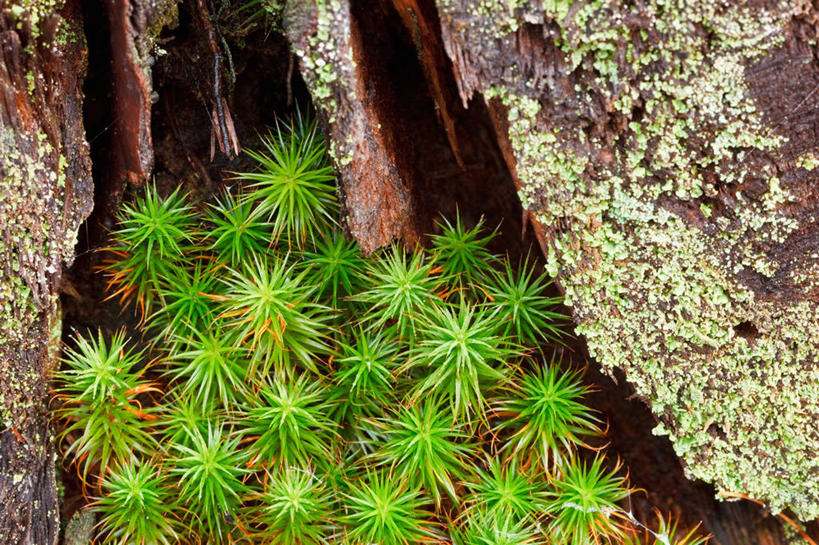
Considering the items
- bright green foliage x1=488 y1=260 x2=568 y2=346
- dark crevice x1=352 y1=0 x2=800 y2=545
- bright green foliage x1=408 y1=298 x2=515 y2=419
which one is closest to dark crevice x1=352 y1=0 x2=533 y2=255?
dark crevice x1=352 y1=0 x2=800 y2=545

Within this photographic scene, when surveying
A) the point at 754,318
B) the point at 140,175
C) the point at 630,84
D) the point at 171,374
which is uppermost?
the point at 630,84

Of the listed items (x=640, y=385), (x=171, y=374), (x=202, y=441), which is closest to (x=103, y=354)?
(x=171, y=374)

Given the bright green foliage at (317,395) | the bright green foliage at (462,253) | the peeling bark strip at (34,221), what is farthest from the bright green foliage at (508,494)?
the peeling bark strip at (34,221)

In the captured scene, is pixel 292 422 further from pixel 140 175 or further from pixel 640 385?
pixel 640 385

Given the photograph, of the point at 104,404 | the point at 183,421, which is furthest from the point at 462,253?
the point at 104,404

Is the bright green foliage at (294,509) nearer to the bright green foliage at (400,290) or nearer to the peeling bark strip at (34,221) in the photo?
the bright green foliage at (400,290)

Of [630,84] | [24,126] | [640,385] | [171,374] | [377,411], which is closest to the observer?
[630,84]

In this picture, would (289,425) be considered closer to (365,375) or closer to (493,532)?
(365,375)

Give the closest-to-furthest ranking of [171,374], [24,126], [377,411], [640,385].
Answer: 1. [24,126]
2. [640,385]
3. [377,411]
4. [171,374]
